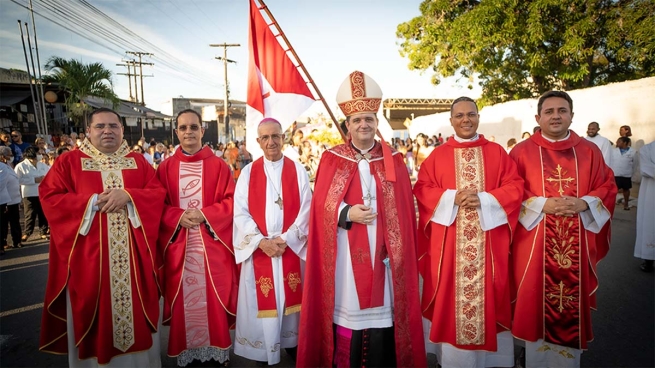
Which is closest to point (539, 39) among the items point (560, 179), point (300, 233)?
point (560, 179)

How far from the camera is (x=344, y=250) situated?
9.71ft

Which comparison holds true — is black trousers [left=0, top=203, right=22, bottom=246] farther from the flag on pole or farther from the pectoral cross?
the pectoral cross

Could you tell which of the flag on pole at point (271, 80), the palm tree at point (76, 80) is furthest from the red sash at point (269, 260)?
the palm tree at point (76, 80)

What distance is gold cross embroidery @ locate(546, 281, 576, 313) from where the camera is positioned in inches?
123

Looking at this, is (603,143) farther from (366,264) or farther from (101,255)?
(101,255)

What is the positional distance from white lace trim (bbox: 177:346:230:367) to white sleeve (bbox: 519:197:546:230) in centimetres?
303

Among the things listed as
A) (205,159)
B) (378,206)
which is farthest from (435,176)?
(205,159)

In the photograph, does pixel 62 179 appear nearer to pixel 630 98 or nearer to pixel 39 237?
pixel 39 237

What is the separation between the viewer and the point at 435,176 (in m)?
3.33

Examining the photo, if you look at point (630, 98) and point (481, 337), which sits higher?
point (630, 98)

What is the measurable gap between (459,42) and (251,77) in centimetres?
1042

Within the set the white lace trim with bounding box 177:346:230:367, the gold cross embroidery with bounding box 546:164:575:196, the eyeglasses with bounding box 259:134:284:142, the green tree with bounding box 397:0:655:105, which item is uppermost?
the green tree with bounding box 397:0:655:105

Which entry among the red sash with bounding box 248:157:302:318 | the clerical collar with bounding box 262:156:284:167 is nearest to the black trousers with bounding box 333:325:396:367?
the red sash with bounding box 248:157:302:318

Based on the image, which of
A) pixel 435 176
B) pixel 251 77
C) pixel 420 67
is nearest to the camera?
pixel 435 176
